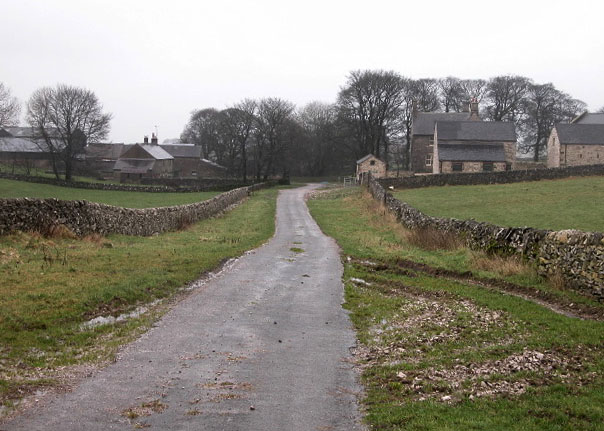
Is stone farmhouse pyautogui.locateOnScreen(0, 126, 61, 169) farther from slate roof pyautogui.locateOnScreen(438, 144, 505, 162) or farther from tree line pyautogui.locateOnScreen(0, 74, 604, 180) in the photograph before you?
slate roof pyautogui.locateOnScreen(438, 144, 505, 162)

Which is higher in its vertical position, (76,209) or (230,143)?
(230,143)

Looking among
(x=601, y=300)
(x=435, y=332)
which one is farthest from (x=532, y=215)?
(x=435, y=332)

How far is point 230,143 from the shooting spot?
10800 cm

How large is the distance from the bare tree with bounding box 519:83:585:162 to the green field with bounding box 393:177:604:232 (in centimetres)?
4947

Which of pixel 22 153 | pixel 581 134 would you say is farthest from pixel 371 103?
pixel 22 153

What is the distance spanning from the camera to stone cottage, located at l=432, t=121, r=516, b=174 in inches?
2872

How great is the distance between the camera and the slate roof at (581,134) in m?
74.8

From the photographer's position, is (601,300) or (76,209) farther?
(76,209)

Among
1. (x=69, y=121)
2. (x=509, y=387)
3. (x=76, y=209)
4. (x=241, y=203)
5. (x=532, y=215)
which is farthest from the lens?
(x=69, y=121)

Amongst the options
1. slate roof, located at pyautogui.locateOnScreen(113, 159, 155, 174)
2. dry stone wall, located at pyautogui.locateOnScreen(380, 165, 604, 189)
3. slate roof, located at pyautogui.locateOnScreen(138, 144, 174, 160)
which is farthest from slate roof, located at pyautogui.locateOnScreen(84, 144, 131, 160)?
dry stone wall, located at pyautogui.locateOnScreen(380, 165, 604, 189)

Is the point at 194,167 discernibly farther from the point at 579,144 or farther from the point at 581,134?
the point at 581,134

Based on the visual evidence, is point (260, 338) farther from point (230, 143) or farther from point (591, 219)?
point (230, 143)

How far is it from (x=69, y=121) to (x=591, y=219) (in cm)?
7219

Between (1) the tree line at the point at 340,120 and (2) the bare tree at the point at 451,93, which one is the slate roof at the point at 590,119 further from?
(2) the bare tree at the point at 451,93
